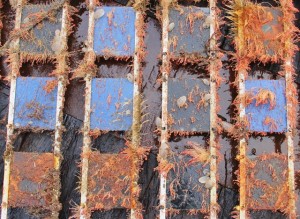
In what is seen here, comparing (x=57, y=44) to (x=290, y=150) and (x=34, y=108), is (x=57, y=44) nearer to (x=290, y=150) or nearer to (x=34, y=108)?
(x=34, y=108)

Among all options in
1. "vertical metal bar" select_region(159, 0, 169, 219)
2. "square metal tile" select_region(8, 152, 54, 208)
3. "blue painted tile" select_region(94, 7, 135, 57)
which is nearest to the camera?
"vertical metal bar" select_region(159, 0, 169, 219)

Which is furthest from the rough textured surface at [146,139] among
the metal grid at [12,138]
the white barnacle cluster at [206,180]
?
the white barnacle cluster at [206,180]

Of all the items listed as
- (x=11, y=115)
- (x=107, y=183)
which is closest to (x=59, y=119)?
(x=11, y=115)

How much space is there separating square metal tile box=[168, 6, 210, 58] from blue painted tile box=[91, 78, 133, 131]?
576 mm

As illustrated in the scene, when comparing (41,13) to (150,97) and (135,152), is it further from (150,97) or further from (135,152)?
(135,152)

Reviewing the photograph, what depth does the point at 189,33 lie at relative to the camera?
391 centimetres

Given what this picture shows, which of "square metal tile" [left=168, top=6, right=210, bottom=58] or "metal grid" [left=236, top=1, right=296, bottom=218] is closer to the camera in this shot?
"metal grid" [left=236, top=1, right=296, bottom=218]

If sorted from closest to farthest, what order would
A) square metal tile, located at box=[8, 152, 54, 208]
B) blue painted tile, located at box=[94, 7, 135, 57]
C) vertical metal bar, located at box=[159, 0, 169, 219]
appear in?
vertical metal bar, located at box=[159, 0, 169, 219]
square metal tile, located at box=[8, 152, 54, 208]
blue painted tile, located at box=[94, 7, 135, 57]

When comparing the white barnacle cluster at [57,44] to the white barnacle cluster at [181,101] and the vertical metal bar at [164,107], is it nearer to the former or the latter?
the vertical metal bar at [164,107]

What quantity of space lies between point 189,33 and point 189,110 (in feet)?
2.40

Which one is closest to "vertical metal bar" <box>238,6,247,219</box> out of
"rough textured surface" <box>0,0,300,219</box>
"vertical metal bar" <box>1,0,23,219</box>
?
"rough textured surface" <box>0,0,300,219</box>

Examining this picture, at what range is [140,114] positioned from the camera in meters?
3.81

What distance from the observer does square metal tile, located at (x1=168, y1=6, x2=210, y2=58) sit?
388 centimetres

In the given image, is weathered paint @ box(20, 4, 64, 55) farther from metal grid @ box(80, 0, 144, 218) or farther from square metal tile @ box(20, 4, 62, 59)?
metal grid @ box(80, 0, 144, 218)
